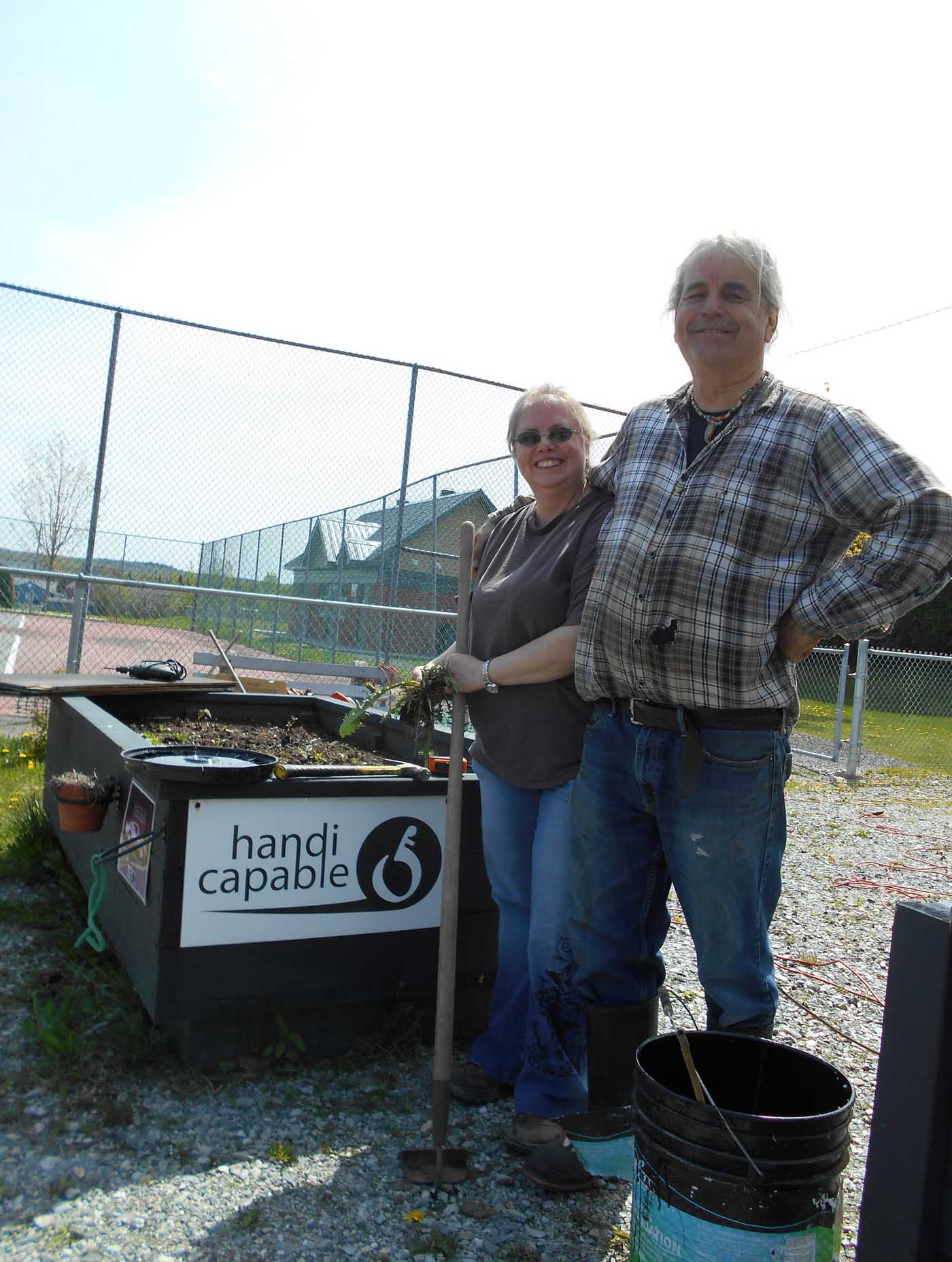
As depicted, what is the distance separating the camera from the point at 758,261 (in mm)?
2270

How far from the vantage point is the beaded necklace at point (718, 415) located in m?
2.32

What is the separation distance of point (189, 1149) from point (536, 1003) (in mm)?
1005

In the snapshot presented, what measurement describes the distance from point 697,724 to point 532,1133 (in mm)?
1287

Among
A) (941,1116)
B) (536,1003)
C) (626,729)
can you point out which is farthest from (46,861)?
(941,1116)

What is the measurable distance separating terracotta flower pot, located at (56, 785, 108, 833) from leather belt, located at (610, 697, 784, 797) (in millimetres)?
2263

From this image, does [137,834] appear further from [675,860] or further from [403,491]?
[403,491]

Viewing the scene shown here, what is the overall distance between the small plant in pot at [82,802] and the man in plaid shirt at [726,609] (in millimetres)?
1955

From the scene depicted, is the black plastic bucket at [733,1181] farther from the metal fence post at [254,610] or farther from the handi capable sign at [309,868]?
the metal fence post at [254,610]

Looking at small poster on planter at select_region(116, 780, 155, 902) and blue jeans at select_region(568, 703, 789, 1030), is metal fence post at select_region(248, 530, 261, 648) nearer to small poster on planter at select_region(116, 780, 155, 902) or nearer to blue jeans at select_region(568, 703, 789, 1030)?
small poster on planter at select_region(116, 780, 155, 902)

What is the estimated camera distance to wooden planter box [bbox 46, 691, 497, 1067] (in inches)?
112

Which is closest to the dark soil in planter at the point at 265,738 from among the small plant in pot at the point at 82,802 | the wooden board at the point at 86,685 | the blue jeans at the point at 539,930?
the wooden board at the point at 86,685

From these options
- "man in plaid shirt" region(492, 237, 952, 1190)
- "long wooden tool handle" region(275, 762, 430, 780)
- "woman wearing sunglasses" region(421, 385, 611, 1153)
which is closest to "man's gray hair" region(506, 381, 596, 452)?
"woman wearing sunglasses" region(421, 385, 611, 1153)

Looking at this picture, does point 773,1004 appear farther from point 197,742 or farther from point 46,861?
point 46,861

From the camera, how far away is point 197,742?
4523 mm
